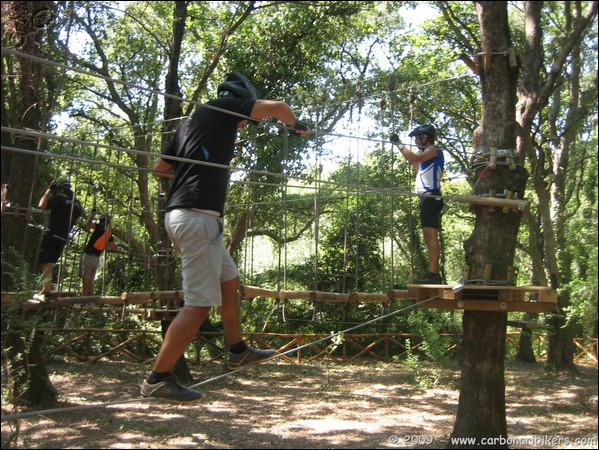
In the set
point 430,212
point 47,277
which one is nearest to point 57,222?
point 47,277

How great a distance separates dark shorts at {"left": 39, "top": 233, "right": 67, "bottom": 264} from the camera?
19.0 feet

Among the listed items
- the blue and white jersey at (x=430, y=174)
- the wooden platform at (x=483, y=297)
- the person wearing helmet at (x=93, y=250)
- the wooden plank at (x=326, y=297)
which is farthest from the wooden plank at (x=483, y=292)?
the person wearing helmet at (x=93, y=250)

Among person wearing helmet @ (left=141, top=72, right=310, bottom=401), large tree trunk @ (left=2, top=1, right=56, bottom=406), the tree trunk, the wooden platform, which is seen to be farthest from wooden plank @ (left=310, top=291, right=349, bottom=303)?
person wearing helmet @ (left=141, top=72, right=310, bottom=401)

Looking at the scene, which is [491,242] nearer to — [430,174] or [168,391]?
[430,174]

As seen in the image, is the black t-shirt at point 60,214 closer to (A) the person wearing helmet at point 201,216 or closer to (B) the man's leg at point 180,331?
(A) the person wearing helmet at point 201,216

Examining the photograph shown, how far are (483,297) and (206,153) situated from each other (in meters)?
2.09

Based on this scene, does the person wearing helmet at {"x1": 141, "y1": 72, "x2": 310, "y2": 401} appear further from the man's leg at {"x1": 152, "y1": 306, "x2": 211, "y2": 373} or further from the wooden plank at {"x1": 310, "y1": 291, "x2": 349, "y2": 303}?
the wooden plank at {"x1": 310, "y1": 291, "x2": 349, "y2": 303}

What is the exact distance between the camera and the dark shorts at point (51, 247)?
579 centimetres

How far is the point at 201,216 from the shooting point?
2559mm

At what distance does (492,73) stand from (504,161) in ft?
2.07

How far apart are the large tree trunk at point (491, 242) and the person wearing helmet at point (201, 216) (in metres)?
1.90

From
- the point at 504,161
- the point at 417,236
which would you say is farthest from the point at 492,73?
the point at 417,236

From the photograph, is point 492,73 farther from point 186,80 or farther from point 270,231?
point 186,80

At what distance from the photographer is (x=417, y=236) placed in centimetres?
1249
